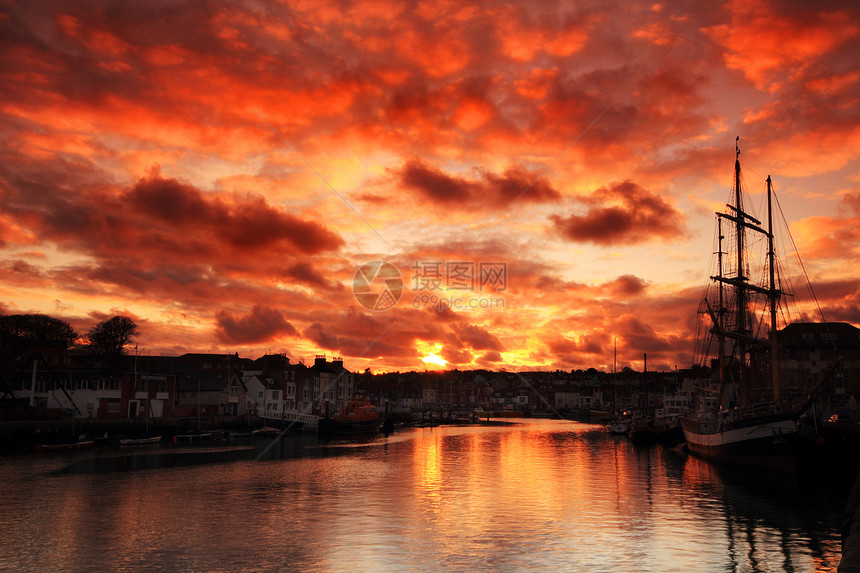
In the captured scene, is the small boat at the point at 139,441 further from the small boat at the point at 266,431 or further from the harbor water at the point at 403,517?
the small boat at the point at 266,431

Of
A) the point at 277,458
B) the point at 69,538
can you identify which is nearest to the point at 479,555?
the point at 69,538

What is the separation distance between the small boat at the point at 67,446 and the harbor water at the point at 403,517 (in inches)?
220

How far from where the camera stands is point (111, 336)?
150000 millimetres

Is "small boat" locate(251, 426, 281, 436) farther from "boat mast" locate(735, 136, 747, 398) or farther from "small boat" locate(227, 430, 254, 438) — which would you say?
"boat mast" locate(735, 136, 747, 398)

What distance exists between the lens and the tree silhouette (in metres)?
150

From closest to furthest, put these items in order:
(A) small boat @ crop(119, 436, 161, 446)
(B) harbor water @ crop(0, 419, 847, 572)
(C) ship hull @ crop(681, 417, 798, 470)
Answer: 1. (B) harbor water @ crop(0, 419, 847, 572)
2. (C) ship hull @ crop(681, 417, 798, 470)
3. (A) small boat @ crop(119, 436, 161, 446)

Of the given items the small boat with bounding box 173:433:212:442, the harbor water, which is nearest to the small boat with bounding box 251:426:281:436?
the small boat with bounding box 173:433:212:442

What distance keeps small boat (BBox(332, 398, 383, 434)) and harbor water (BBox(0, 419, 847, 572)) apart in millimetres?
40717

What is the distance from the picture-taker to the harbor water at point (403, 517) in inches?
1024

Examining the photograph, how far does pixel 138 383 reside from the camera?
3757 inches

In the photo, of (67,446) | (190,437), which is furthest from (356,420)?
(67,446)

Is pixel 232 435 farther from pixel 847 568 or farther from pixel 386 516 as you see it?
pixel 847 568

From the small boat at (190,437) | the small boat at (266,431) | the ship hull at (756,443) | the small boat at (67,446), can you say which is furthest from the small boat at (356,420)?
the ship hull at (756,443)

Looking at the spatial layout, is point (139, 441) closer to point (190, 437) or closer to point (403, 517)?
point (190, 437)
